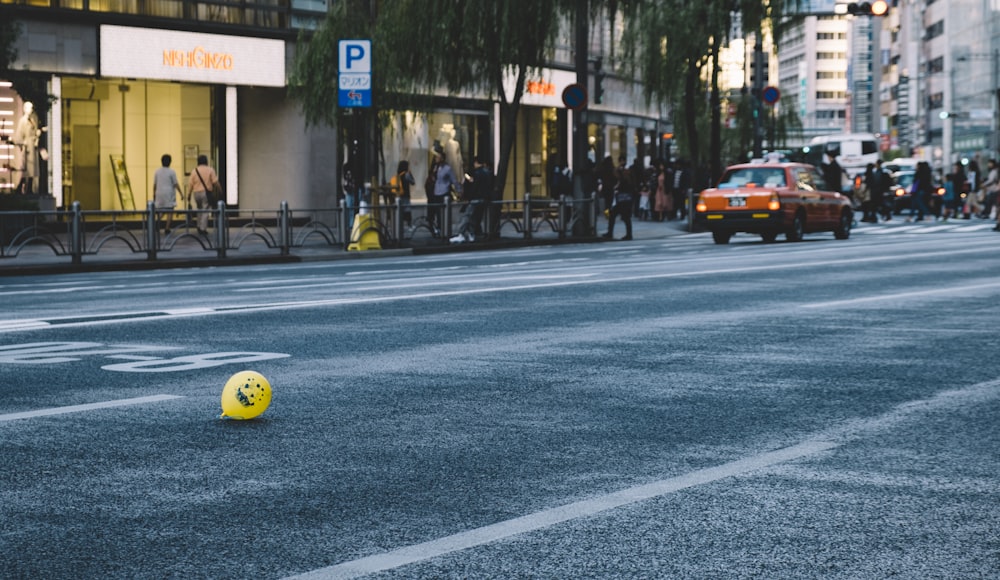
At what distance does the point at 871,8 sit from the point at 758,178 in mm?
10580

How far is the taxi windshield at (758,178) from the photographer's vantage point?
30250 millimetres

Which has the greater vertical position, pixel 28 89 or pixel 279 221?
pixel 28 89

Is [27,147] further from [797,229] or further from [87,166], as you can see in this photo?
[797,229]

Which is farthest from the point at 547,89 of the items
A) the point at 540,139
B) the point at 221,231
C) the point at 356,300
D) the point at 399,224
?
the point at 356,300

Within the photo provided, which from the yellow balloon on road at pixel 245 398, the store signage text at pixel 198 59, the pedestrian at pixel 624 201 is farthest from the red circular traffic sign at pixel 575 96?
the yellow balloon on road at pixel 245 398

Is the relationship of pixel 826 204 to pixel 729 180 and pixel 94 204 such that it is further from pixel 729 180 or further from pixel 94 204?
pixel 94 204

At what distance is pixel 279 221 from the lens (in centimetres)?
2636

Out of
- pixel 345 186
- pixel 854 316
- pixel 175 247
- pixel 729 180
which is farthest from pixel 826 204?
pixel 854 316

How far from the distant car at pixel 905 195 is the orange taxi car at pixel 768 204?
15.5m

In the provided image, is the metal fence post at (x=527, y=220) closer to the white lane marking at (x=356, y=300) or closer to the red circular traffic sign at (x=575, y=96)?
the red circular traffic sign at (x=575, y=96)

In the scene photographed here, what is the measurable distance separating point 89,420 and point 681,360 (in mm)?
3953

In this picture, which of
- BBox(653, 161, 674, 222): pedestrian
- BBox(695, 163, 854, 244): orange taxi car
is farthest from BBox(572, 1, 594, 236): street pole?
BBox(653, 161, 674, 222): pedestrian

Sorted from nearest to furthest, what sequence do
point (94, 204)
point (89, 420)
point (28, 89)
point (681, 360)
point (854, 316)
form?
point (89, 420)
point (681, 360)
point (854, 316)
point (28, 89)
point (94, 204)

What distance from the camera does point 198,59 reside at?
3428 cm
